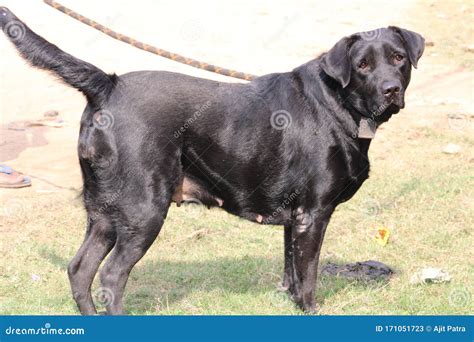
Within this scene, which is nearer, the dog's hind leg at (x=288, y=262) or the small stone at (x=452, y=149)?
the dog's hind leg at (x=288, y=262)

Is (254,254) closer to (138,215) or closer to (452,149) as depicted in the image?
(138,215)

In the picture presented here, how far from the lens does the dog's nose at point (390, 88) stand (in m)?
5.51

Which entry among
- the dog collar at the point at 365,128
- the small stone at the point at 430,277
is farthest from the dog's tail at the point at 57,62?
the small stone at the point at 430,277

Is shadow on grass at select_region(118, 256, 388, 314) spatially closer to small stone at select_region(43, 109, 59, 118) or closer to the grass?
the grass

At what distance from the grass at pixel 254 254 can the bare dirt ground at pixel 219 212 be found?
0.02 m

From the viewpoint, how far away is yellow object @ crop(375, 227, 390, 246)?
7395 mm

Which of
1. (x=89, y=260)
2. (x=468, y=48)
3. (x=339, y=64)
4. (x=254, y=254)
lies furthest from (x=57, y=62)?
(x=468, y=48)

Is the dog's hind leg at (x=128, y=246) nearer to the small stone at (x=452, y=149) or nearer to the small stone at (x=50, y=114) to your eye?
the small stone at (x=452, y=149)

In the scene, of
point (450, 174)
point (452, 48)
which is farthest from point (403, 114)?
point (452, 48)

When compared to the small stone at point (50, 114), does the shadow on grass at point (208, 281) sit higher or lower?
higher

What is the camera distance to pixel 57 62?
17.4 ft

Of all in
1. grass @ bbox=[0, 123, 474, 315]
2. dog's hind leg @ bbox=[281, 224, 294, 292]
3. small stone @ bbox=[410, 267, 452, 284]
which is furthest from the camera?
small stone @ bbox=[410, 267, 452, 284]

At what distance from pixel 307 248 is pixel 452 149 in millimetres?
4918

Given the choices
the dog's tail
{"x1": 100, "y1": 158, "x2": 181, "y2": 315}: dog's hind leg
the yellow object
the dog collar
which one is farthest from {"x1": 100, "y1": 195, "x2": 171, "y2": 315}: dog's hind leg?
the yellow object
